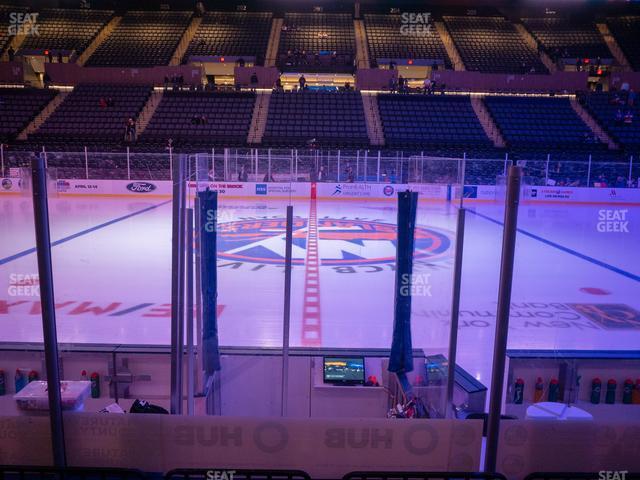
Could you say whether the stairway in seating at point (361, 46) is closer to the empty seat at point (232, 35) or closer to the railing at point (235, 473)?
the empty seat at point (232, 35)

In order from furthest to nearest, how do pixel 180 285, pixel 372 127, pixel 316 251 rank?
pixel 372 127 → pixel 316 251 → pixel 180 285

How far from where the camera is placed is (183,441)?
3.42 metres

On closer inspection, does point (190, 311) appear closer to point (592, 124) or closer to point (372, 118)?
point (372, 118)

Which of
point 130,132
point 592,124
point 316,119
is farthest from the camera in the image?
point 592,124

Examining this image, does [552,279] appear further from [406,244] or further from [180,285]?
[180,285]

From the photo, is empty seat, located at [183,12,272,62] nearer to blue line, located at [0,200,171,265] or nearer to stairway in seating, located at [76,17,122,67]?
stairway in seating, located at [76,17,122,67]

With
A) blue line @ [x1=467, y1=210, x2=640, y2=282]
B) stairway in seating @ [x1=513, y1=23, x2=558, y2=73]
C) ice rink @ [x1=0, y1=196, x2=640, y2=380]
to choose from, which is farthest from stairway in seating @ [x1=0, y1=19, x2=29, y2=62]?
stairway in seating @ [x1=513, y1=23, x2=558, y2=73]

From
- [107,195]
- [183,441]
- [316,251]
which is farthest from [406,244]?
[107,195]

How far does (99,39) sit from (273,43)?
465 inches

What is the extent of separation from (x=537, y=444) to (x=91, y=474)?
280cm

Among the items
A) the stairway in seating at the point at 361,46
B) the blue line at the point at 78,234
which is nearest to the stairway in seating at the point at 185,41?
the stairway in seating at the point at 361,46

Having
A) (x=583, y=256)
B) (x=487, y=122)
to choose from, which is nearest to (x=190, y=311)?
(x=583, y=256)

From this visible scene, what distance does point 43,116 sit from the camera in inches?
1144

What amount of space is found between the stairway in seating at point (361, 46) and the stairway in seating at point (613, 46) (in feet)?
52.9
